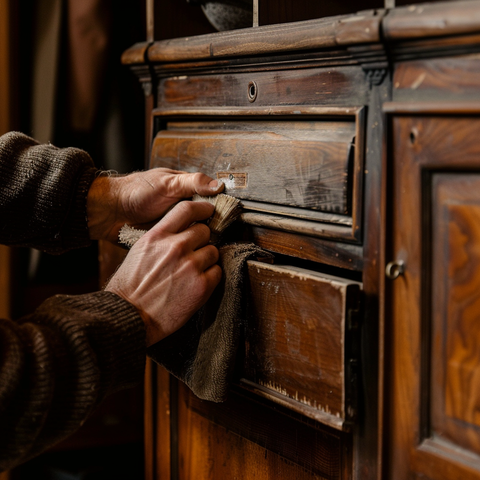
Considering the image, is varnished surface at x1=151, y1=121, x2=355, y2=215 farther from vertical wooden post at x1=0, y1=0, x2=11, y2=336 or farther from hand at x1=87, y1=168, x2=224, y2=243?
vertical wooden post at x1=0, y1=0, x2=11, y2=336

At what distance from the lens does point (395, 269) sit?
69cm

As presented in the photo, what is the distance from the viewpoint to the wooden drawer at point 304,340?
71 centimetres

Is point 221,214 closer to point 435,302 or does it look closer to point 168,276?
point 168,276

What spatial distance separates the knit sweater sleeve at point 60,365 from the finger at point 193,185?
0.21m

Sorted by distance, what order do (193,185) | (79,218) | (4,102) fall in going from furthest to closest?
(4,102), (79,218), (193,185)

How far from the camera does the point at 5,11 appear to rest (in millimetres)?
1347

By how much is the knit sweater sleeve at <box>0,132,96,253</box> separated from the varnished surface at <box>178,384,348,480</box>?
363mm

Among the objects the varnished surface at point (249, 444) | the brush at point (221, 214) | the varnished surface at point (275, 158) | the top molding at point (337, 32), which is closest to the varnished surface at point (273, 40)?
the top molding at point (337, 32)

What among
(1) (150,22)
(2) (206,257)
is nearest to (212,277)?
(2) (206,257)

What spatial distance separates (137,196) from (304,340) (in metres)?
0.41

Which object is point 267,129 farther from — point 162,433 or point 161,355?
point 162,433

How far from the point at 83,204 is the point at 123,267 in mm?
205

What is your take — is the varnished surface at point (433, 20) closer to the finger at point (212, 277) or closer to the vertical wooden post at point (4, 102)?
the finger at point (212, 277)

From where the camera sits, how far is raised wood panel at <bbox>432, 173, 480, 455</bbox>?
24.1 inches
